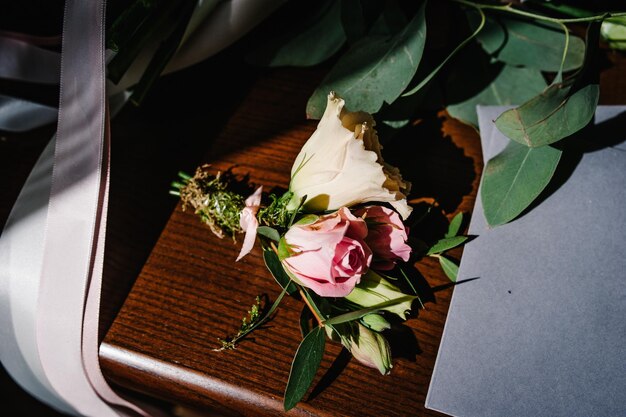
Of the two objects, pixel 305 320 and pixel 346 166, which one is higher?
pixel 346 166

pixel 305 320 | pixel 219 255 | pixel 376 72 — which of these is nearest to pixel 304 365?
pixel 305 320

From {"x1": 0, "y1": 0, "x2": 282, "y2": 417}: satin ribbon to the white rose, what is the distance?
0.22m

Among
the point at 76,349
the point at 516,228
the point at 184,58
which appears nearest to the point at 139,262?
the point at 76,349

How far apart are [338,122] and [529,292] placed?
248 millimetres

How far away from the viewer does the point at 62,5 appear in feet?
1.95

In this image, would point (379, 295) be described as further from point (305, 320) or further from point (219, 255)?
point (219, 255)

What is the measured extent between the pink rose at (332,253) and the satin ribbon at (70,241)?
22 centimetres

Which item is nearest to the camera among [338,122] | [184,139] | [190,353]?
[338,122]

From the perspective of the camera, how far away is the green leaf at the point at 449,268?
1.65 feet

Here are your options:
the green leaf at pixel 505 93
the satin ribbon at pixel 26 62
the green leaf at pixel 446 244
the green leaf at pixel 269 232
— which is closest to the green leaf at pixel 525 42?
the green leaf at pixel 505 93

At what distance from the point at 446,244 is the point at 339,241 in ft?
0.49

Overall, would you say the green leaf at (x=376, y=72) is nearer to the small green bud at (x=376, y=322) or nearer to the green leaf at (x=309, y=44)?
the green leaf at (x=309, y=44)

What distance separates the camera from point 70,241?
502 mm

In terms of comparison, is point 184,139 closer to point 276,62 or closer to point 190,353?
point 276,62
